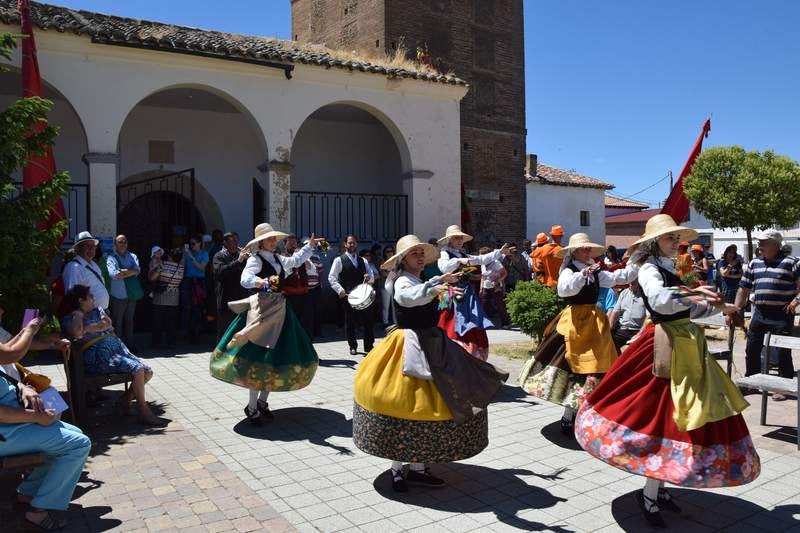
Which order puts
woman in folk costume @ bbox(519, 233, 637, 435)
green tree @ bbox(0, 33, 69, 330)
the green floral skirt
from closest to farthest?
green tree @ bbox(0, 33, 69, 330), woman in folk costume @ bbox(519, 233, 637, 435), the green floral skirt

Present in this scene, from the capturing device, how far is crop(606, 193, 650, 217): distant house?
45.5 metres

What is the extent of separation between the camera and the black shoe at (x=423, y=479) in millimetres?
4777

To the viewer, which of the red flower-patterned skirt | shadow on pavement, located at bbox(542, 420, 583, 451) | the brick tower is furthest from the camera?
the brick tower

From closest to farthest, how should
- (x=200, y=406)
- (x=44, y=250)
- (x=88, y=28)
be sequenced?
(x=44, y=250) → (x=200, y=406) → (x=88, y=28)

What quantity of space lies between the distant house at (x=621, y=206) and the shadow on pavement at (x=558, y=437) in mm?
40824

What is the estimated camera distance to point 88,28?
1090 cm

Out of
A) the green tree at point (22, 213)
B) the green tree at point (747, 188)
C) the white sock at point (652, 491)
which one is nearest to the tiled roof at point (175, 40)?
the green tree at point (22, 213)

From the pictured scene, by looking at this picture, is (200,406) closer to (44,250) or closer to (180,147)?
(44,250)

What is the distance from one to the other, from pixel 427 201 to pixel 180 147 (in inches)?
Result: 215

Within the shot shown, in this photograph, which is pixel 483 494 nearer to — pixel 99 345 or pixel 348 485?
pixel 348 485

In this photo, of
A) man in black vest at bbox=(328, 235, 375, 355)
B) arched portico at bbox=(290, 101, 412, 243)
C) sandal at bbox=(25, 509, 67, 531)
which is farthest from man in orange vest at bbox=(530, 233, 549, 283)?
sandal at bbox=(25, 509, 67, 531)

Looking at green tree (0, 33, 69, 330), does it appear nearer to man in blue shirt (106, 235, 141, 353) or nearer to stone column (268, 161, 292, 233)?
man in blue shirt (106, 235, 141, 353)

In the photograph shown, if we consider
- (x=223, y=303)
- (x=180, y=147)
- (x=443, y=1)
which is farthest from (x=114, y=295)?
(x=443, y=1)

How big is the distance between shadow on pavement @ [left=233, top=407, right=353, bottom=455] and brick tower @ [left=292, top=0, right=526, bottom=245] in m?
15.3
